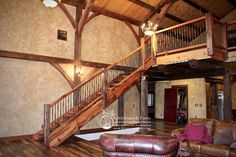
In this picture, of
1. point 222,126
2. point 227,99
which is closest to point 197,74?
point 227,99

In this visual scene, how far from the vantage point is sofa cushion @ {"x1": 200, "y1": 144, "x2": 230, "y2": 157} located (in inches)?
165

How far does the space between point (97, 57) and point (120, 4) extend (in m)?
2.49

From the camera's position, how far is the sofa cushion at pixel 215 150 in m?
4.20

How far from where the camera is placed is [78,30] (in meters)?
8.05

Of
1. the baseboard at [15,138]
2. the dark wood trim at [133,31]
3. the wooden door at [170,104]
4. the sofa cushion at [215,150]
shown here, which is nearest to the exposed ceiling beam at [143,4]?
the dark wood trim at [133,31]

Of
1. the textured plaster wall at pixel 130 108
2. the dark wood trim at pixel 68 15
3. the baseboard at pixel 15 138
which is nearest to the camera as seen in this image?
the baseboard at pixel 15 138

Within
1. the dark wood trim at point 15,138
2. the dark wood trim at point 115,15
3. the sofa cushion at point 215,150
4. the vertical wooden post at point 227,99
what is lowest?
the dark wood trim at point 15,138

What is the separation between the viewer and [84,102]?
779 cm

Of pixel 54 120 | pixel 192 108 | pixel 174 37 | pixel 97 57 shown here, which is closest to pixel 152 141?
pixel 54 120

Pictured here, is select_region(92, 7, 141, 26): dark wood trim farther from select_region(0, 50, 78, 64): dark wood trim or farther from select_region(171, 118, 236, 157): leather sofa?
select_region(171, 118, 236, 157): leather sofa

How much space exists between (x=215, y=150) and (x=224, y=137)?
547 mm

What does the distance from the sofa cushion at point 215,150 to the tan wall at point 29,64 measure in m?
5.00

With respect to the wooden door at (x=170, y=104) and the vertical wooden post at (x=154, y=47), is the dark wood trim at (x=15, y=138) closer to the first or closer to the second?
the vertical wooden post at (x=154, y=47)
